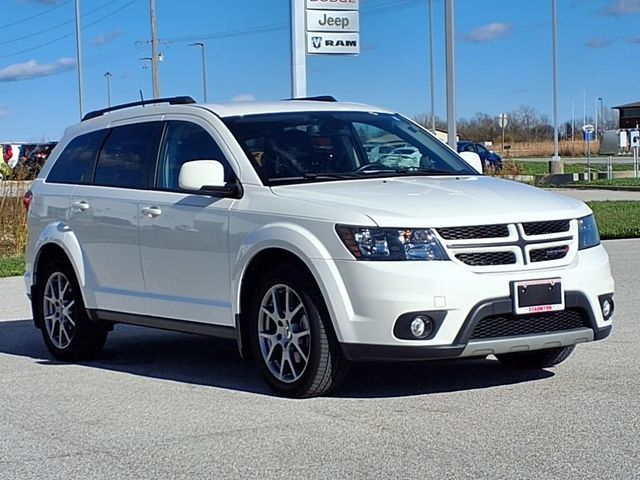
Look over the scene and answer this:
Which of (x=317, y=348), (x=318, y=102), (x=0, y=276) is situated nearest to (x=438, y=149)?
(x=318, y=102)

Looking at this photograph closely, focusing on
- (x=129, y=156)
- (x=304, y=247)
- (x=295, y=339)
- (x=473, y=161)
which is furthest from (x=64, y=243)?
(x=473, y=161)

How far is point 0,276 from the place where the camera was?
16.1 meters

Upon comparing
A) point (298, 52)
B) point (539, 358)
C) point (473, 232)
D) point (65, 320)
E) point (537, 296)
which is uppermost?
point (298, 52)

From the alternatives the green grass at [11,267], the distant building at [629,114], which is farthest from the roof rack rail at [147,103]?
the distant building at [629,114]

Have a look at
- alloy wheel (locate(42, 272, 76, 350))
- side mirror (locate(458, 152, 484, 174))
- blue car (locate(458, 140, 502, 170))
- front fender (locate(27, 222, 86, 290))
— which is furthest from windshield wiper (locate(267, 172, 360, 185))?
blue car (locate(458, 140, 502, 170))

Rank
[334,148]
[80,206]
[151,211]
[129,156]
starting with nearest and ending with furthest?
[334,148] → [151,211] → [129,156] → [80,206]

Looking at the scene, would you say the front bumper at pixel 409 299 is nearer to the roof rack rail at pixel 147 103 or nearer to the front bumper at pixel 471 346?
the front bumper at pixel 471 346

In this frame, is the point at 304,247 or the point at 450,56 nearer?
the point at 304,247

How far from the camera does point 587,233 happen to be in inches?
288

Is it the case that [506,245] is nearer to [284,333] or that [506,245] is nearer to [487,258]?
[487,258]

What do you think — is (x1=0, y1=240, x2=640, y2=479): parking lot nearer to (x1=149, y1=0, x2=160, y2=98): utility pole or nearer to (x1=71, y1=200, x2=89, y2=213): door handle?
(x1=71, y1=200, x2=89, y2=213): door handle

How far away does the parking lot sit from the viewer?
568 centimetres

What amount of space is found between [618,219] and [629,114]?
9417 cm

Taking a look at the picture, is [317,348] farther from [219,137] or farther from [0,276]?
[0,276]
